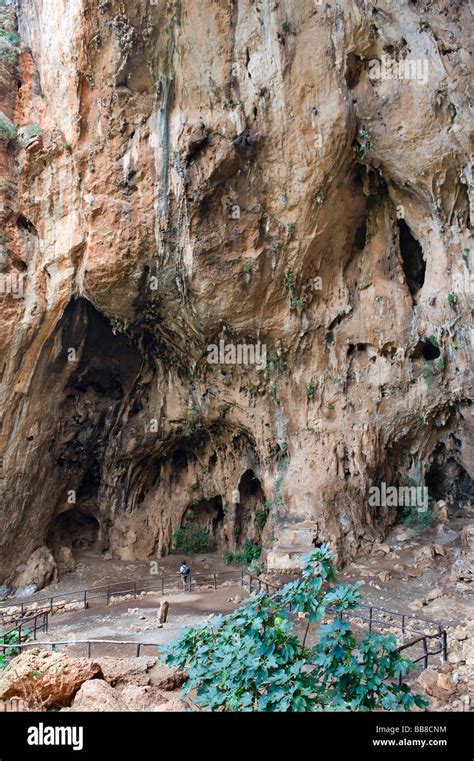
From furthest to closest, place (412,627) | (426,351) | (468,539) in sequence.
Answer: (426,351) → (468,539) → (412,627)

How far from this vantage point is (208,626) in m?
3.88

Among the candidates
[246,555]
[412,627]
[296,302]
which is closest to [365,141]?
[296,302]

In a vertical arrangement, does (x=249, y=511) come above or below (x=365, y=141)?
below

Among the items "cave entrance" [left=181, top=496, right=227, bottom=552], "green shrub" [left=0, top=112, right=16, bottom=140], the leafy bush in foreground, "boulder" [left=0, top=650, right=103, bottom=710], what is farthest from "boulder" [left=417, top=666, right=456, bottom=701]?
"green shrub" [left=0, top=112, right=16, bottom=140]

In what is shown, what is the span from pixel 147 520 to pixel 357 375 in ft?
30.8

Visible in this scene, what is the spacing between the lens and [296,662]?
3.28 meters

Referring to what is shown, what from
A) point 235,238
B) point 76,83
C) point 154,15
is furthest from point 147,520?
point 154,15

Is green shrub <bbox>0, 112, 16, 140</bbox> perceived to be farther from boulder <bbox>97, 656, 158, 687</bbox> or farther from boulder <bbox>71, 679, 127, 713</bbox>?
boulder <bbox>71, 679, 127, 713</bbox>

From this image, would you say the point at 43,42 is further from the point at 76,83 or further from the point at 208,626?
the point at 208,626

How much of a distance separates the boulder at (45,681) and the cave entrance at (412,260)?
12724 mm

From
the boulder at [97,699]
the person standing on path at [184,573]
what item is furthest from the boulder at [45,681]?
the person standing on path at [184,573]

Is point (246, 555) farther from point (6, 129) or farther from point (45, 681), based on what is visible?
point (6, 129)

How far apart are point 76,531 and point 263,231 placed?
41.1 ft

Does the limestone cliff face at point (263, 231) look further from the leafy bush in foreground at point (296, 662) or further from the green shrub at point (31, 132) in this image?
the leafy bush in foreground at point (296, 662)
